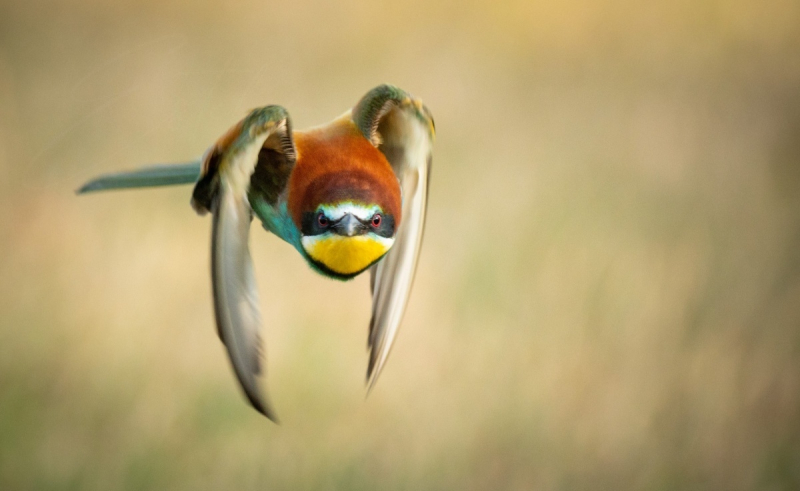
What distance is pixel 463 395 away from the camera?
1.15 m

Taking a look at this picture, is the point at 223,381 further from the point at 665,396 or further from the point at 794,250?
the point at 794,250

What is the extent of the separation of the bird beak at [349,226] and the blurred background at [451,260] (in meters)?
0.41

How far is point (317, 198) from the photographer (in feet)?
1.50

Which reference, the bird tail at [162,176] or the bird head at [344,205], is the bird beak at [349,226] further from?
the bird tail at [162,176]

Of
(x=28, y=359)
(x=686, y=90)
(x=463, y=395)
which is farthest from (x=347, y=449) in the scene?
(x=686, y=90)

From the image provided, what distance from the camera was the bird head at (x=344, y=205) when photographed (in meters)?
0.44

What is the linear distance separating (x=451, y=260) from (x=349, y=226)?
2.32ft

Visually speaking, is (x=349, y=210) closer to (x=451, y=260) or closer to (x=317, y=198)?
(x=317, y=198)

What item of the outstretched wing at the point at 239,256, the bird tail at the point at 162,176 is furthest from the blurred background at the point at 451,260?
the outstretched wing at the point at 239,256

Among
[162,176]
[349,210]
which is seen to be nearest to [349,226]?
[349,210]

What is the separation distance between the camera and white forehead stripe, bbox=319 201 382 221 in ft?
1.45

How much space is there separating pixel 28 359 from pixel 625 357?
876 millimetres

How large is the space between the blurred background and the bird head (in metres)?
0.36

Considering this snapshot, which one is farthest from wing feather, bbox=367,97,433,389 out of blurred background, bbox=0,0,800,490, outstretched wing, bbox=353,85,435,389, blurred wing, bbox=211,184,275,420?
blurred background, bbox=0,0,800,490
